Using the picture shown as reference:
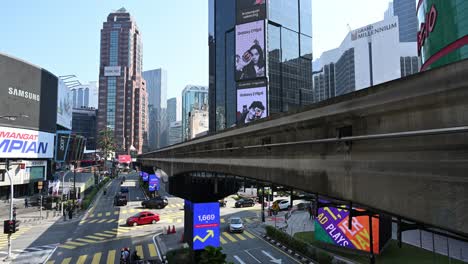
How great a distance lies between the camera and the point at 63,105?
84.9 meters

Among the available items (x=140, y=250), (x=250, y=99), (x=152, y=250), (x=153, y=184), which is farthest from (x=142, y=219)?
(x=250, y=99)

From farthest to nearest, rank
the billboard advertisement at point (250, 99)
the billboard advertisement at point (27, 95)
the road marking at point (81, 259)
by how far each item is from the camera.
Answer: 1. the billboard advertisement at point (250, 99)
2. the billboard advertisement at point (27, 95)
3. the road marking at point (81, 259)

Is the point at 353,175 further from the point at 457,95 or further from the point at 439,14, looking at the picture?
the point at 439,14

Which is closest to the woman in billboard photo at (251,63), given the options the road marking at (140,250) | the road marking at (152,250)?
the road marking at (152,250)

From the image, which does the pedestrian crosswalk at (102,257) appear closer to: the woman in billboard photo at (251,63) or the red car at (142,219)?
the red car at (142,219)

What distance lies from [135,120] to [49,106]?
114318mm

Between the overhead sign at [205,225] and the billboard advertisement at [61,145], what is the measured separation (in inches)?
2631

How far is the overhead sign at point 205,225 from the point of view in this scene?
24.3m

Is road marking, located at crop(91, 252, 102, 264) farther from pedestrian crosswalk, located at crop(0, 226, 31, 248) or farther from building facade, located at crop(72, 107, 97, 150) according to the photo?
building facade, located at crop(72, 107, 97, 150)

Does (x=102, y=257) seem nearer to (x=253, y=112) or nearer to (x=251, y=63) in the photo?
(x=253, y=112)

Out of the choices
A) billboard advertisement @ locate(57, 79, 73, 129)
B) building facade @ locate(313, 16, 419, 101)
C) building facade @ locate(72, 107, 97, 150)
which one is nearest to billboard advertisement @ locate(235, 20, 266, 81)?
billboard advertisement @ locate(57, 79, 73, 129)

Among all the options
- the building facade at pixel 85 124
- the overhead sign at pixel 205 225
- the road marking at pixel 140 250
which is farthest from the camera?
the building facade at pixel 85 124

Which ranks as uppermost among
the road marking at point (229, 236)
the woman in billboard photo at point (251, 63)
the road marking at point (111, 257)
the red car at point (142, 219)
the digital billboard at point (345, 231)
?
the woman in billboard photo at point (251, 63)

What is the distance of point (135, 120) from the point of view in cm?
18588
